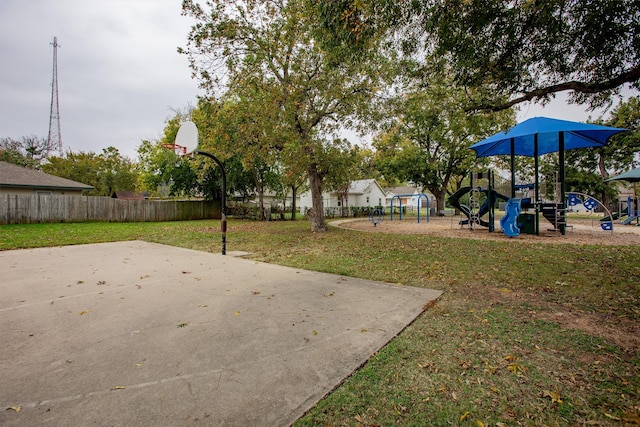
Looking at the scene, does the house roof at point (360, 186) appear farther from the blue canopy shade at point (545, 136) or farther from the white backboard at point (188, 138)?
the white backboard at point (188, 138)

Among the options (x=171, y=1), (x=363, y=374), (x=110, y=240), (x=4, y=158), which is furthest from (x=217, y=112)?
(x=4, y=158)

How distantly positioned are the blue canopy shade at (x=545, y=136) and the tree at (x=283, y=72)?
516cm

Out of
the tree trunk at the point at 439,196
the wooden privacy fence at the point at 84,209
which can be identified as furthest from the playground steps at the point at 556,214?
the wooden privacy fence at the point at 84,209

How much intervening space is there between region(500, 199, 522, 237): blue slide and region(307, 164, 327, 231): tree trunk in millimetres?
6630

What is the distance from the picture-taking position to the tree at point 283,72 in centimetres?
993

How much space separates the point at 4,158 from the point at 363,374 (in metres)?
41.1

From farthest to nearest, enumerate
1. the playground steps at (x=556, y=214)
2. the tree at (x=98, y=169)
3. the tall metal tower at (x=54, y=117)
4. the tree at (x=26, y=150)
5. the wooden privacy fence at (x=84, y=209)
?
the tree at (x=26, y=150), the tree at (x=98, y=169), the tall metal tower at (x=54, y=117), the wooden privacy fence at (x=84, y=209), the playground steps at (x=556, y=214)

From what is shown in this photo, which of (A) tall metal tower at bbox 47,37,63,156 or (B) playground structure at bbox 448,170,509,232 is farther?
(A) tall metal tower at bbox 47,37,63,156

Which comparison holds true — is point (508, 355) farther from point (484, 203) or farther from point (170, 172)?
point (170, 172)

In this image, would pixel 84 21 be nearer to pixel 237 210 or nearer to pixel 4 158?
pixel 237 210

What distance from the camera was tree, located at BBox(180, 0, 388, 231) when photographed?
9930 millimetres

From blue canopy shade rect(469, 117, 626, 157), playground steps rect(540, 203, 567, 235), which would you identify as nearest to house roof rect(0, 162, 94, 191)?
blue canopy shade rect(469, 117, 626, 157)

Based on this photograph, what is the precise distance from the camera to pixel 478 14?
4605 mm

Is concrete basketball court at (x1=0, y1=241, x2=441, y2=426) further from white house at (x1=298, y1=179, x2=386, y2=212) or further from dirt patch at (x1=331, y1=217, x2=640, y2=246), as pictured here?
white house at (x1=298, y1=179, x2=386, y2=212)
